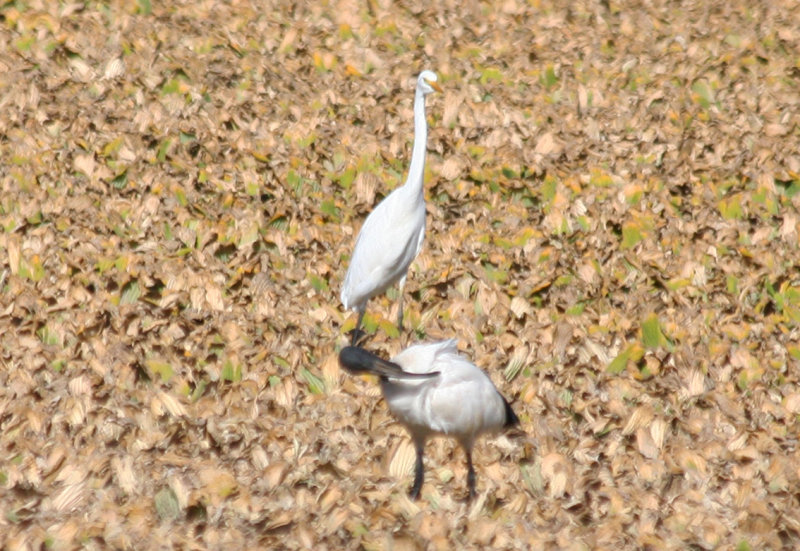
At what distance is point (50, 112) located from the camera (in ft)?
34.6

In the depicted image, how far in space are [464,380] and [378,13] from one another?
8577mm

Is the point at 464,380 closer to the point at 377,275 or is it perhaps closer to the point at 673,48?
the point at 377,275

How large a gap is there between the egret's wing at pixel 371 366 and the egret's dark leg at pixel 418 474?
423 millimetres

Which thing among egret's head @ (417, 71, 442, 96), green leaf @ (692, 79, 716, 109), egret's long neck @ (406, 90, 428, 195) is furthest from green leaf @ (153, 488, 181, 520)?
green leaf @ (692, 79, 716, 109)

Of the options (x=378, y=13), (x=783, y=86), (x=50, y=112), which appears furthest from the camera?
(x=378, y=13)

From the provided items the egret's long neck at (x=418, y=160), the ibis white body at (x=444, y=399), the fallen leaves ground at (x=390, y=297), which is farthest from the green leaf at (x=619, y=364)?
the egret's long neck at (x=418, y=160)

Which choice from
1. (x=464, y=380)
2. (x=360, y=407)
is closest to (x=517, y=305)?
(x=360, y=407)

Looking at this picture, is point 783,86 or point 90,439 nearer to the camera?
point 90,439

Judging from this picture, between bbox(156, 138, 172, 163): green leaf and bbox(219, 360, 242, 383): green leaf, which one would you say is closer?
bbox(219, 360, 242, 383): green leaf

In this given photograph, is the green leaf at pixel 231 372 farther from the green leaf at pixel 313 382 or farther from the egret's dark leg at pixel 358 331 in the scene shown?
the egret's dark leg at pixel 358 331

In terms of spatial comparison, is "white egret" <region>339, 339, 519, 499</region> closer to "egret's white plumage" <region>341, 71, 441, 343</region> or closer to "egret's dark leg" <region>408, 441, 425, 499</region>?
"egret's dark leg" <region>408, 441, 425, 499</region>

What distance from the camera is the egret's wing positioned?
582 centimetres

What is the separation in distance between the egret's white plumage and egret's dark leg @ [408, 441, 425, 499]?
5.34ft

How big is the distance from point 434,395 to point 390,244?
211 cm
